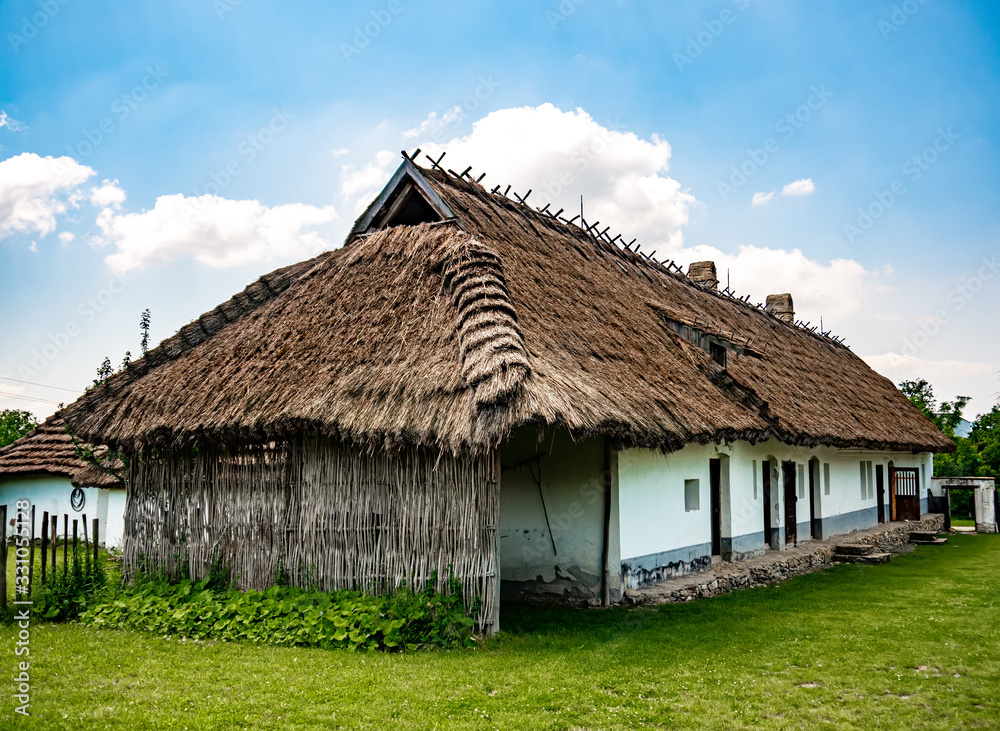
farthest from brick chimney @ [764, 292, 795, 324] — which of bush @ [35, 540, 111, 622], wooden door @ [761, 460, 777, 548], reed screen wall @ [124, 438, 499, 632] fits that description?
bush @ [35, 540, 111, 622]

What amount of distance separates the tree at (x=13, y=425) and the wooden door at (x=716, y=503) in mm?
26566

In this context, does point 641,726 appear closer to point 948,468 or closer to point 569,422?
point 569,422

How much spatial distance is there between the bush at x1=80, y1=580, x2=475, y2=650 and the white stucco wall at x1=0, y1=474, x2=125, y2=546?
920cm

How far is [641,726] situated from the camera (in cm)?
597

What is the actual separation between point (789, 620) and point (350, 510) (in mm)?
5884

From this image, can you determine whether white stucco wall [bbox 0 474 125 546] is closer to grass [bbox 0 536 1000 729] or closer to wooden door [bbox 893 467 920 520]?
grass [bbox 0 536 1000 729]

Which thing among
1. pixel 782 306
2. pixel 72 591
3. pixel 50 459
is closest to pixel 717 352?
pixel 72 591

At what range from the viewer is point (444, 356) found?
30.1ft

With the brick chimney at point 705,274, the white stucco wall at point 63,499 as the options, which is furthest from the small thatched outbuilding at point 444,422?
the brick chimney at point 705,274

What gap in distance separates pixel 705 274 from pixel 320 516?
650 inches

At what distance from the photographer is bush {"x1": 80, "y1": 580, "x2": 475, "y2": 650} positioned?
8.24 metres

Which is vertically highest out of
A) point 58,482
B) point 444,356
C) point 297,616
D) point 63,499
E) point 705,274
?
point 705,274

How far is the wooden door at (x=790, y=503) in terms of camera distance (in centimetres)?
1670

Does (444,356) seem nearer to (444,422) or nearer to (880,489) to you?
(444,422)
